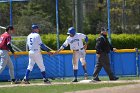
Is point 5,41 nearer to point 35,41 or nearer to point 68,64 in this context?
point 35,41

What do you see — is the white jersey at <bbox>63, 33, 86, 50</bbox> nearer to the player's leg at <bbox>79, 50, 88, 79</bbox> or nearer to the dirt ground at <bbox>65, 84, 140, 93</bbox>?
the player's leg at <bbox>79, 50, 88, 79</bbox>

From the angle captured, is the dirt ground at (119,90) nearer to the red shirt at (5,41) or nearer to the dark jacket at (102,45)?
the dark jacket at (102,45)

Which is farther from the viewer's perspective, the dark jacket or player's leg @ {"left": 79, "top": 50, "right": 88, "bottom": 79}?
player's leg @ {"left": 79, "top": 50, "right": 88, "bottom": 79}

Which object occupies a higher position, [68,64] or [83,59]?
[83,59]

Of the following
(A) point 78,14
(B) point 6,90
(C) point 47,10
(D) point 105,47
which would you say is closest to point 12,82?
(B) point 6,90

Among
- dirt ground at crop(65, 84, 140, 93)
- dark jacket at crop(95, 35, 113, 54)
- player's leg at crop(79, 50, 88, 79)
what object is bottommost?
dirt ground at crop(65, 84, 140, 93)

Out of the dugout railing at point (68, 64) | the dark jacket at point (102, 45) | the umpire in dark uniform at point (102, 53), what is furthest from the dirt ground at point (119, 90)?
the dugout railing at point (68, 64)

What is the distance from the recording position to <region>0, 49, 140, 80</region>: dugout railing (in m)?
18.0

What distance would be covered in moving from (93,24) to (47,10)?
5.14 meters

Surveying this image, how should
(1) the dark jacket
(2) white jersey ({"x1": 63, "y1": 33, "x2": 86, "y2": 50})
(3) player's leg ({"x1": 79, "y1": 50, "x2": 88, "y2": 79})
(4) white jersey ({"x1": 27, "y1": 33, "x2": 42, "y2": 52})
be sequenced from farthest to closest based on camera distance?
(3) player's leg ({"x1": 79, "y1": 50, "x2": 88, "y2": 79}), (2) white jersey ({"x1": 63, "y1": 33, "x2": 86, "y2": 50}), (1) the dark jacket, (4) white jersey ({"x1": 27, "y1": 33, "x2": 42, "y2": 52})

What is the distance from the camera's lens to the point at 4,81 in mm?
17812

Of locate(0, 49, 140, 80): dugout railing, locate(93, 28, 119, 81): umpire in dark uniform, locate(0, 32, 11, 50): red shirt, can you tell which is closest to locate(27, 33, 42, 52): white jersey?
locate(0, 32, 11, 50): red shirt

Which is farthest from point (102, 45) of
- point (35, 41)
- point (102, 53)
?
point (35, 41)

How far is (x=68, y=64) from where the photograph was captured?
18.3m
